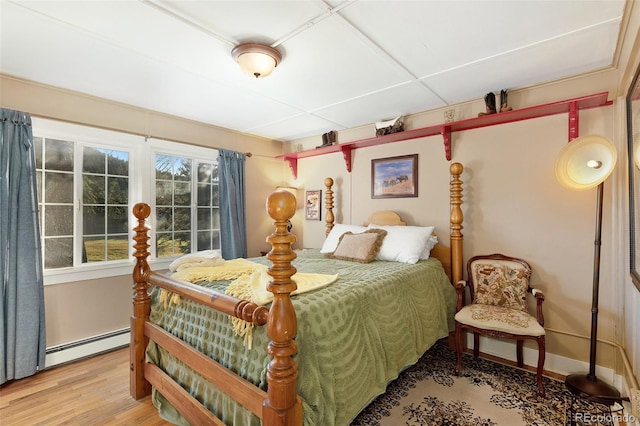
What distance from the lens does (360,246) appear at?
277 cm

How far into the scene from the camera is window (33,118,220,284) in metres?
2.62

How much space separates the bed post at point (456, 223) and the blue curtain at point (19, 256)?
3553 mm

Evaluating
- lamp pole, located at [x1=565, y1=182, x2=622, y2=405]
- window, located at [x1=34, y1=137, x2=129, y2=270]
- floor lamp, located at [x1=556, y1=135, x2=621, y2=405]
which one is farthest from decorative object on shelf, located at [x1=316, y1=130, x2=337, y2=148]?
lamp pole, located at [x1=565, y1=182, x2=622, y2=405]

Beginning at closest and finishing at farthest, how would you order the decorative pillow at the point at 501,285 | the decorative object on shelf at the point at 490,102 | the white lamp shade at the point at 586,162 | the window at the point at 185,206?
the white lamp shade at the point at 586,162 < the decorative pillow at the point at 501,285 < the decorative object on shelf at the point at 490,102 < the window at the point at 185,206

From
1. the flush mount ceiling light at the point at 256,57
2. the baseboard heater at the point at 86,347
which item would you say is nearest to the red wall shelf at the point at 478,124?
the flush mount ceiling light at the point at 256,57

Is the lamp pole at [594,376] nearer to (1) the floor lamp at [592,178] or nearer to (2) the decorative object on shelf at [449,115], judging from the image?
(1) the floor lamp at [592,178]

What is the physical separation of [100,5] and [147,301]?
176 centimetres

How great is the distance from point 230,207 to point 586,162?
3.37m

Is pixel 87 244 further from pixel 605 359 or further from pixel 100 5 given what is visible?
pixel 605 359

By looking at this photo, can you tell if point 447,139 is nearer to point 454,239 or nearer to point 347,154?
point 454,239

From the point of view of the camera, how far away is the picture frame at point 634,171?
1622 millimetres

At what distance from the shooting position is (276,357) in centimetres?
113

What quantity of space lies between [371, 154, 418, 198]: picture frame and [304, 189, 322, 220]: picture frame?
33.4 inches

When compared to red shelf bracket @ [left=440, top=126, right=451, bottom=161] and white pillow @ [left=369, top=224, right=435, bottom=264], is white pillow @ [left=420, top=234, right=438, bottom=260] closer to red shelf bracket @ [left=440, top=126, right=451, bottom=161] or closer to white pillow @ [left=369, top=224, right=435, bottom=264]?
white pillow @ [left=369, top=224, right=435, bottom=264]
